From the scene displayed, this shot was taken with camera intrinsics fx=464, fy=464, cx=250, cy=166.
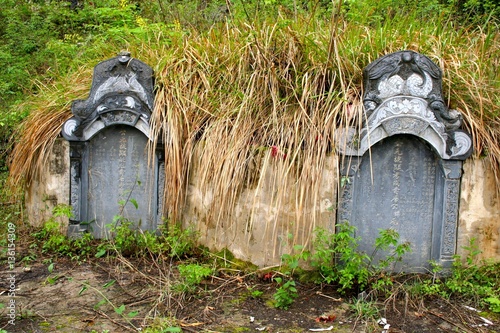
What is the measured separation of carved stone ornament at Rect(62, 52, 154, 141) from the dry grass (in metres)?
0.14

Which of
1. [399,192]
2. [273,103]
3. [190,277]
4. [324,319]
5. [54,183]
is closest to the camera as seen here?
[324,319]

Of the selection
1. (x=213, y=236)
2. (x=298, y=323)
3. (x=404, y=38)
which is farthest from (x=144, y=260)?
A: (x=404, y=38)

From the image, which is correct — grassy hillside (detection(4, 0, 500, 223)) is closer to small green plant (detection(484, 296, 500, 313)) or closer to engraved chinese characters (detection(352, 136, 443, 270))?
engraved chinese characters (detection(352, 136, 443, 270))

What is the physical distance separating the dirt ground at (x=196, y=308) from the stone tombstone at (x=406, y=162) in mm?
471

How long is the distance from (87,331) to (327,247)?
1608 mm

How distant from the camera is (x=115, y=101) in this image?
3680mm

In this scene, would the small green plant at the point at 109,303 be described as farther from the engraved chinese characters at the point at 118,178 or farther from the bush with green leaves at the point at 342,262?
the bush with green leaves at the point at 342,262

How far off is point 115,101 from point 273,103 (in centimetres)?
127

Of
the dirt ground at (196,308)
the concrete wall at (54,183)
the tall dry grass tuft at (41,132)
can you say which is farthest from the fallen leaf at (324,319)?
the tall dry grass tuft at (41,132)

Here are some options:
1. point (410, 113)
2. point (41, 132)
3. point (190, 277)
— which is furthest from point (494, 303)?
point (41, 132)

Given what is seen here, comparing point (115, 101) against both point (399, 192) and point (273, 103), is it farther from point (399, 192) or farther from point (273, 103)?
point (399, 192)

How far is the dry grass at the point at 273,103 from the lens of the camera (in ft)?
10.5

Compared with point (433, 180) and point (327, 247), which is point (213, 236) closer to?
point (327, 247)

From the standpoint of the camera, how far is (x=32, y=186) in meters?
4.13
